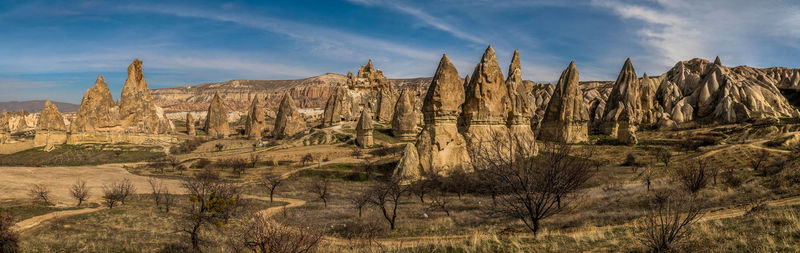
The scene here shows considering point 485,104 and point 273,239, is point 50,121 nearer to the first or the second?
point 485,104

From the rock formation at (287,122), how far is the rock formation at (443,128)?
52346mm

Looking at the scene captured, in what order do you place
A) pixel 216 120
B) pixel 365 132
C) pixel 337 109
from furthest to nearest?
pixel 216 120 < pixel 337 109 < pixel 365 132

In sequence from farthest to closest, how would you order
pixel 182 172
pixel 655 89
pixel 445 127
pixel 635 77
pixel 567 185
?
1. pixel 655 89
2. pixel 635 77
3. pixel 182 172
4. pixel 445 127
5. pixel 567 185

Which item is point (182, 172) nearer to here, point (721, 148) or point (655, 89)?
point (721, 148)

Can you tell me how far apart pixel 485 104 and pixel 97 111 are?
217 ft

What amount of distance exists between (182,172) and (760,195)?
50.5 meters

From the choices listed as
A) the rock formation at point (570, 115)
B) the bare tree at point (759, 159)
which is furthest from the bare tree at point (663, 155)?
the rock formation at point (570, 115)

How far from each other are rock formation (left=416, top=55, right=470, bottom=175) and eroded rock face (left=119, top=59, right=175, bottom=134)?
61.7 meters

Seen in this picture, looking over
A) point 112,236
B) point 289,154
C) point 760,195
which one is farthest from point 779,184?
point 289,154

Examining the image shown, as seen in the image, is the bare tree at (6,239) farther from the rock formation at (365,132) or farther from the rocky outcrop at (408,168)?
the rock formation at (365,132)

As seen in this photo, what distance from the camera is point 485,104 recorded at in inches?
1259

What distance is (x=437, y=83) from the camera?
30.1 metres

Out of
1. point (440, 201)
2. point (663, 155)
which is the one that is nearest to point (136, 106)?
point (440, 201)

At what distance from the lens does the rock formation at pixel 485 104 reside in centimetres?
3200
